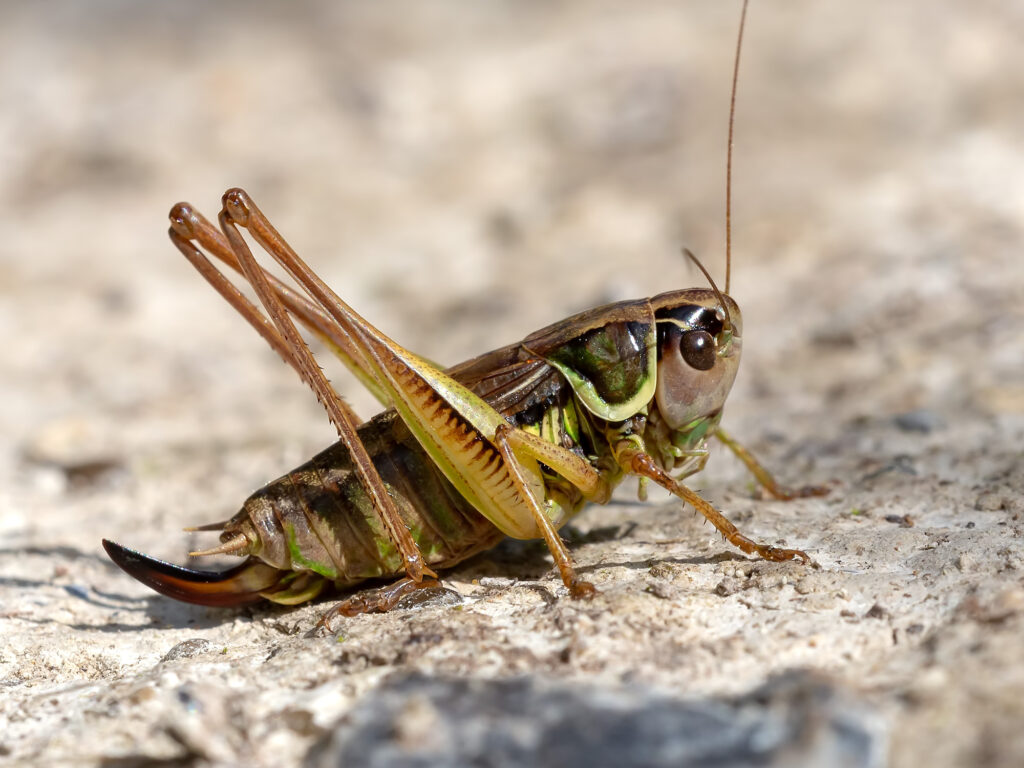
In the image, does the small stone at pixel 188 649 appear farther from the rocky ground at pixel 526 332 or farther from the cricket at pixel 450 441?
the cricket at pixel 450 441

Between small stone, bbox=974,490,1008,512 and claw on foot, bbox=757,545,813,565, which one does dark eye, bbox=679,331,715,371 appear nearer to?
claw on foot, bbox=757,545,813,565

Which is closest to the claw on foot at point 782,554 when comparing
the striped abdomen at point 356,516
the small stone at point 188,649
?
the striped abdomen at point 356,516

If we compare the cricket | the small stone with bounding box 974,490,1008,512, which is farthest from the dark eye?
the small stone with bounding box 974,490,1008,512

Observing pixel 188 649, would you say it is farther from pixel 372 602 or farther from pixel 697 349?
pixel 697 349

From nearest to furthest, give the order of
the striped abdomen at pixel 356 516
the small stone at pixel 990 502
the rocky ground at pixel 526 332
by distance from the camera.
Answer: the rocky ground at pixel 526 332, the striped abdomen at pixel 356 516, the small stone at pixel 990 502

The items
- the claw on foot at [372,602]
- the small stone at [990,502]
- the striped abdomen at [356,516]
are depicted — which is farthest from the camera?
the small stone at [990,502]

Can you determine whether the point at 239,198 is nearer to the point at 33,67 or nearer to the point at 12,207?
the point at 12,207

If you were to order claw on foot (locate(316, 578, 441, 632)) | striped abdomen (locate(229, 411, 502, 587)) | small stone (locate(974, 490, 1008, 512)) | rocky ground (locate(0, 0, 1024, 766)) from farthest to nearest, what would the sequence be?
small stone (locate(974, 490, 1008, 512))
striped abdomen (locate(229, 411, 502, 587))
claw on foot (locate(316, 578, 441, 632))
rocky ground (locate(0, 0, 1024, 766))
